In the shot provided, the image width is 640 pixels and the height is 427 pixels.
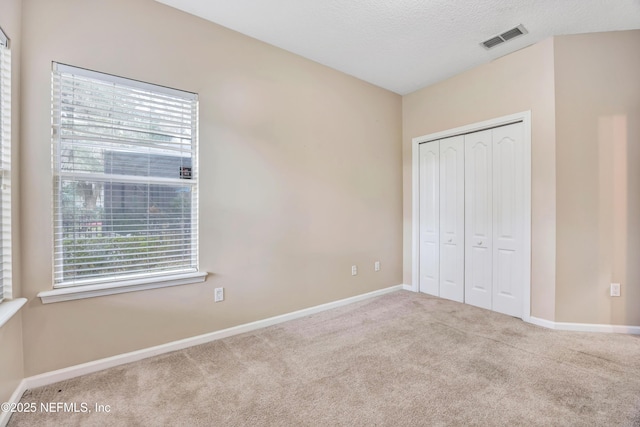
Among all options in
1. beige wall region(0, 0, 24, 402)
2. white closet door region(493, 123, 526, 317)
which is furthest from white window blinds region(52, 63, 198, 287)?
white closet door region(493, 123, 526, 317)

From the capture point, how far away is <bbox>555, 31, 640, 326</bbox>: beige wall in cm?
263

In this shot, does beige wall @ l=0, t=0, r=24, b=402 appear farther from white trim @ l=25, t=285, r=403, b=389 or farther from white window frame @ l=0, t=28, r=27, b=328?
white trim @ l=25, t=285, r=403, b=389

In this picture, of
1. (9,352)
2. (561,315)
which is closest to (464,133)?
(561,315)

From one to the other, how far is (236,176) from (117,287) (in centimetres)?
125

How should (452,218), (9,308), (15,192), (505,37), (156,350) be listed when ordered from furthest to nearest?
1. (452,218)
2. (505,37)
3. (156,350)
4. (15,192)
5. (9,308)

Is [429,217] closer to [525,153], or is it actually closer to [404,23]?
[525,153]

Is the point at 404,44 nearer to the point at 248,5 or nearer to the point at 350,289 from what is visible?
the point at 248,5

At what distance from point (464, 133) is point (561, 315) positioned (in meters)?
2.14

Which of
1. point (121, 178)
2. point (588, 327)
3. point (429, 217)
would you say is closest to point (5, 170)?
point (121, 178)

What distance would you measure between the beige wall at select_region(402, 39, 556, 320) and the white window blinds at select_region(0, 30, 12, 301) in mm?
3961

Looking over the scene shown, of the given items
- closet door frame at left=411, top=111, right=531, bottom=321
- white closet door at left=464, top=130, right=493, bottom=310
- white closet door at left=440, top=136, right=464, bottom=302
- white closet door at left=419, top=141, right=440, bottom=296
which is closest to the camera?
closet door frame at left=411, top=111, right=531, bottom=321

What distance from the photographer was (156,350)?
7.52 feet

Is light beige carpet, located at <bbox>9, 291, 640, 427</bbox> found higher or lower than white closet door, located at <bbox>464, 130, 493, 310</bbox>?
lower

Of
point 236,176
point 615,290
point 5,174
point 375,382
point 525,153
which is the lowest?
point 375,382
